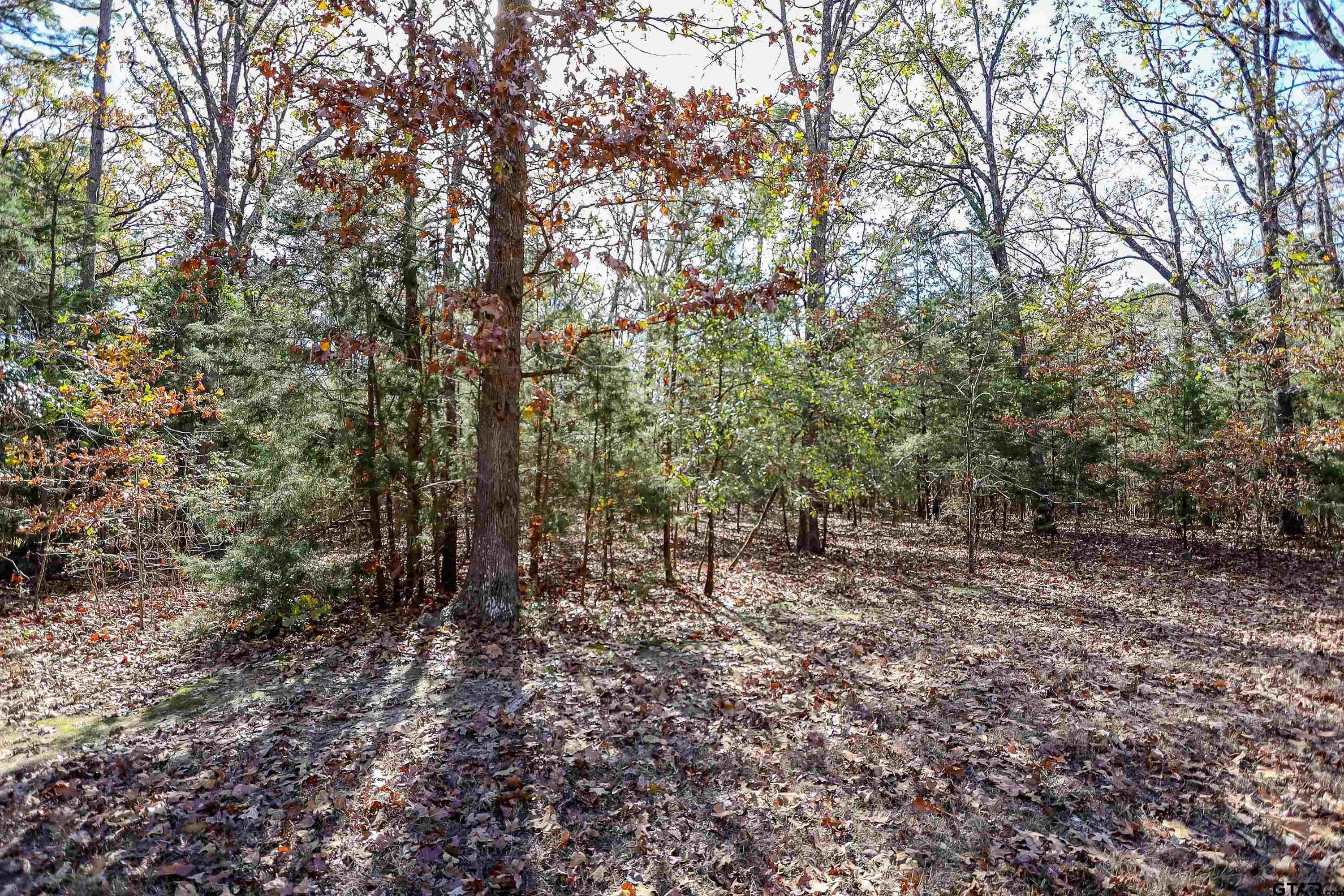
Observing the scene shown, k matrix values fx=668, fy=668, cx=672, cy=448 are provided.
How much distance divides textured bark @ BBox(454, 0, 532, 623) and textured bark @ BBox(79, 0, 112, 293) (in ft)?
36.4

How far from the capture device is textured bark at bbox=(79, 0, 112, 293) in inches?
546

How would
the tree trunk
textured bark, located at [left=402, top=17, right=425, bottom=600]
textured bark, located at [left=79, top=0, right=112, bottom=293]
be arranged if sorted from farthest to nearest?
1. textured bark, located at [left=79, top=0, right=112, bottom=293]
2. the tree trunk
3. textured bark, located at [left=402, top=17, right=425, bottom=600]

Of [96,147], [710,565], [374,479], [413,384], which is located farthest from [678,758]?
[96,147]

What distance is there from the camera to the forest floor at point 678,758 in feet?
12.1

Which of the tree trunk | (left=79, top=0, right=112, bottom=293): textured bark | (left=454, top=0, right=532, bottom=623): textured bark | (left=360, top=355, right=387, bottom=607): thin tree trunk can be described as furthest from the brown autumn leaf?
(left=79, top=0, right=112, bottom=293): textured bark

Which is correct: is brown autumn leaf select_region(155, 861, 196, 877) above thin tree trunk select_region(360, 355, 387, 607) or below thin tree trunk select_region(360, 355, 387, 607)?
below

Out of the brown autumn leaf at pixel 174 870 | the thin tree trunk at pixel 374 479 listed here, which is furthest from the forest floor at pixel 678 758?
the thin tree trunk at pixel 374 479

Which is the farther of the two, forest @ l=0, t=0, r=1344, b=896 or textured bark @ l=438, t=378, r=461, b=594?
textured bark @ l=438, t=378, r=461, b=594

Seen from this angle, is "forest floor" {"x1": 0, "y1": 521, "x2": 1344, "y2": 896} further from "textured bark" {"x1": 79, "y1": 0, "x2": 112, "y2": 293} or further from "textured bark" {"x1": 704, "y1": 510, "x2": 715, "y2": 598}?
"textured bark" {"x1": 79, "y1": 0, "x2": 112, "y2": 293}

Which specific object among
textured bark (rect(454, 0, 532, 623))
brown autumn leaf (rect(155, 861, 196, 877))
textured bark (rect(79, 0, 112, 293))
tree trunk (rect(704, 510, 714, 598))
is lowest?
brown autumn leaf (rect(155, 861, 196, 877))

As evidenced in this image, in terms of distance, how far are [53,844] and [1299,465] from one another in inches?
816

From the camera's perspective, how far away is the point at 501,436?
8.48m

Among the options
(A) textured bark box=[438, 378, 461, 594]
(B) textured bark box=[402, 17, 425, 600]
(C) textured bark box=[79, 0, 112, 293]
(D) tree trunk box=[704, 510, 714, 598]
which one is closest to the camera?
(B) textured bark box=[402, 17, 425, 600]

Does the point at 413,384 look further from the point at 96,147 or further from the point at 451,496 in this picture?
the point at 96,147
